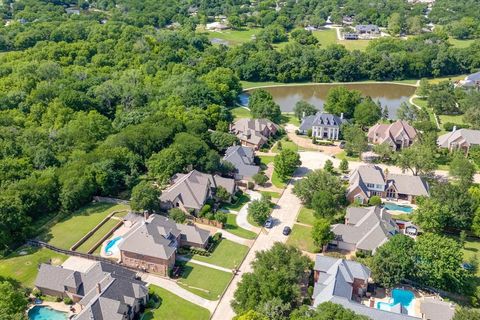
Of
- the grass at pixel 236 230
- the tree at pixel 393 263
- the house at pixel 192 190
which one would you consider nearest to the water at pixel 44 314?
the house at pixel 192 190

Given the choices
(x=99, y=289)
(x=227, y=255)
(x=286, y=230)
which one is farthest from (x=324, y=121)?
(x=99, y=289)

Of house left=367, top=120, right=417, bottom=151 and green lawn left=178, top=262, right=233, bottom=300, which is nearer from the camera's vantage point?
green lawn left=178, top=262, right=233, bottom=300

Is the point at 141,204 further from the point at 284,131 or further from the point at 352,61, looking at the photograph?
the point at 352,61

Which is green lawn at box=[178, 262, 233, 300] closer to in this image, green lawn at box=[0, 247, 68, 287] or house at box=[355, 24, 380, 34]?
green lawn at box=[0, 247, 68, 287]

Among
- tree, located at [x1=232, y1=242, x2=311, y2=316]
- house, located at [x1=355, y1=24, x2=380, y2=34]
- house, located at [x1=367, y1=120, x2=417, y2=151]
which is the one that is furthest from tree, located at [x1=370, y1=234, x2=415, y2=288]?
house, located at [x1=355, y1=24, x2=380, y2=34]

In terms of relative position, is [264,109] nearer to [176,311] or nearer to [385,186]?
[385,186]

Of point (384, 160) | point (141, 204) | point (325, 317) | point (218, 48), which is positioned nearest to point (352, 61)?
point (218, 48)
